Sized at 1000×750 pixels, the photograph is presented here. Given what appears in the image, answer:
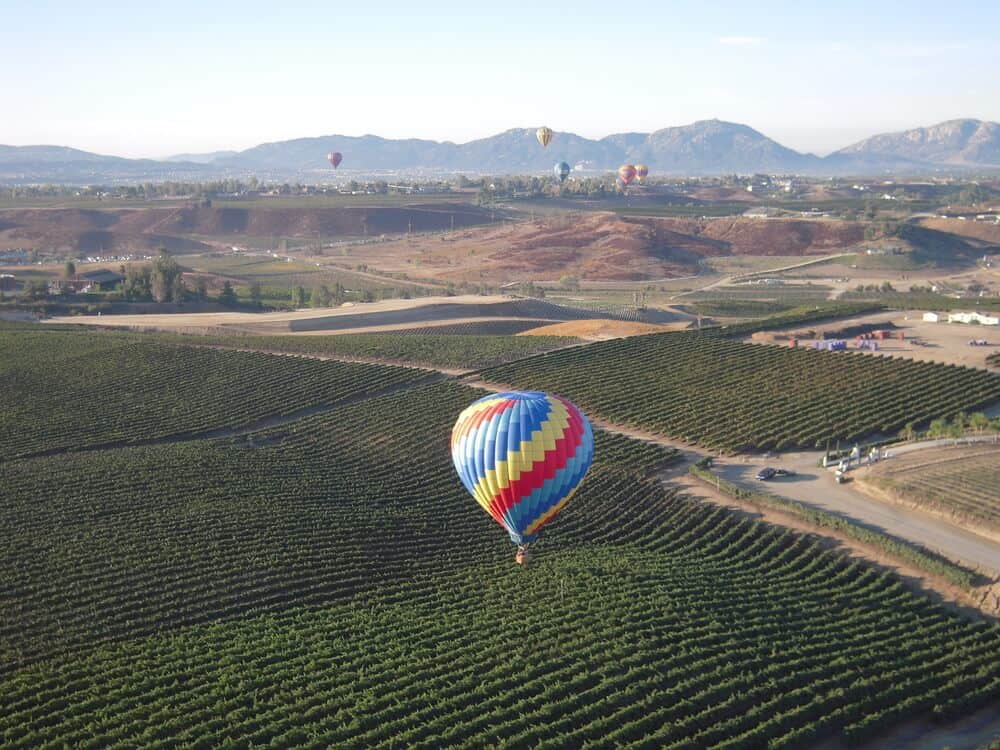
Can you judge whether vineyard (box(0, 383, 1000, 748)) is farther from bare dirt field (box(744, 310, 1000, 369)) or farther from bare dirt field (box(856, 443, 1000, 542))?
bare dirt field (box(744, 310, 1000, 369))

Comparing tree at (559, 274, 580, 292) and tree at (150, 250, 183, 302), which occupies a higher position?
tree at (150, 250, 183, 302)

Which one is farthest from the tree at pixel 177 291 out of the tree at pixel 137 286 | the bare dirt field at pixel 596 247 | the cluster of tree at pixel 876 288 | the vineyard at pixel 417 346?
the cluster of tree at pixel 876 288

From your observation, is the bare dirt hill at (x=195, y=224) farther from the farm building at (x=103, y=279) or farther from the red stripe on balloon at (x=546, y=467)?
the red stripe on balloon at (x=546, y=467)

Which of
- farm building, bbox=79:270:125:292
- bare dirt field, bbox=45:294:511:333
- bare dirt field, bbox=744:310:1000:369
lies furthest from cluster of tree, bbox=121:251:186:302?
bare dirt field, bbox=744:310:1000:369

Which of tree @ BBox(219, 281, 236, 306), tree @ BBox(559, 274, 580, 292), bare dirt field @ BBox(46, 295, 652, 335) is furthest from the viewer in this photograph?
tree @ BBox(559, 274, 580, 292)

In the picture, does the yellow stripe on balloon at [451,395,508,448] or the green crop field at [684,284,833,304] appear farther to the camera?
the green crop field at [684,284,833,304]

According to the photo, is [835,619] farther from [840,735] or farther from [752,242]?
[752,242]
